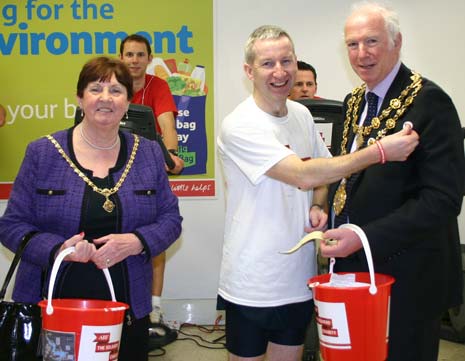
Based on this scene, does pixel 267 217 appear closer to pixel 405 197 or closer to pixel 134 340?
pixel 405 197

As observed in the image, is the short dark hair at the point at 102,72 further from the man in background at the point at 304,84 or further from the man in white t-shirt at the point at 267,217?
the man in background at the point at 304,84

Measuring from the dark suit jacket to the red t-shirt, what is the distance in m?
2.55

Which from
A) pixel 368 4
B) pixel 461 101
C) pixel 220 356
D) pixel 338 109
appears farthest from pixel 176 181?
pixel 368 4

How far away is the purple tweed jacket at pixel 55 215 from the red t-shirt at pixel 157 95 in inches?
83.2

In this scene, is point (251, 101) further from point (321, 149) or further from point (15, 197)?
point (15, 197)

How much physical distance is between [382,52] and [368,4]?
0.59 feet

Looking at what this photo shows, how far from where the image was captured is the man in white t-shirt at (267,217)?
7.20 ft

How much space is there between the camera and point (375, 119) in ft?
6.61

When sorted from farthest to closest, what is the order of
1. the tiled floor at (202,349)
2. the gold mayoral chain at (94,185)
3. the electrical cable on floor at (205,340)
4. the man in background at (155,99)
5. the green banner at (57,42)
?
the green banner at (57,42), the electrical cable on floor at (205,340), the man in background at (155,99), the tiled floor at (202,349), the gold mayoral chain at (94,185)

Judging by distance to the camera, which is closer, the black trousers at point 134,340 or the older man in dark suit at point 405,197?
the older man in dark suit at point 405,197

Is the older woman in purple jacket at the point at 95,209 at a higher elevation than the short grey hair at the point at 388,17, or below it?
below

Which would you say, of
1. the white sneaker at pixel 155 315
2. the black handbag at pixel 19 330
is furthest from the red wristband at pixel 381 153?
the white sneaker at pixel 155 315

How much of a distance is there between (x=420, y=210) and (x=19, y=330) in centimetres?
132

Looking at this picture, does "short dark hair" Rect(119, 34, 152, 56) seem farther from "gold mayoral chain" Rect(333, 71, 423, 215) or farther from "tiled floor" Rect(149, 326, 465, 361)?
"gold mayoral chain" Rect(333, 71, 423, 215)
